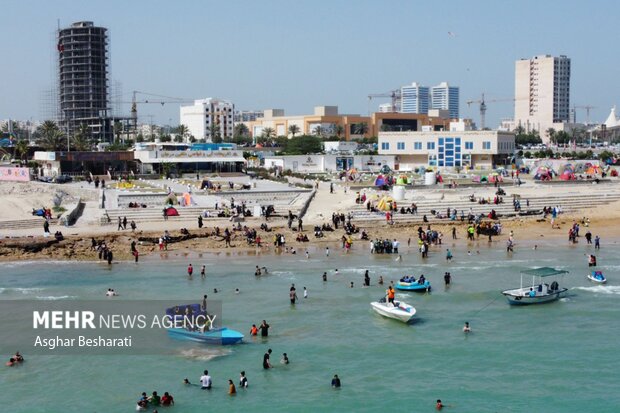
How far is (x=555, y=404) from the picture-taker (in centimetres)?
2434

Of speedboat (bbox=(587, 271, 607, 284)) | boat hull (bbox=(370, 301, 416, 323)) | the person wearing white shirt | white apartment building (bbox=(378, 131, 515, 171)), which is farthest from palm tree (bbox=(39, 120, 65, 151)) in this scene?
the person wearing white shirt

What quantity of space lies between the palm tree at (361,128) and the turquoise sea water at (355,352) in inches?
5330

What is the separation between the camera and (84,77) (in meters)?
181

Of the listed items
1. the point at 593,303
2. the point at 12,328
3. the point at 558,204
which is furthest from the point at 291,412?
the point at 558,204

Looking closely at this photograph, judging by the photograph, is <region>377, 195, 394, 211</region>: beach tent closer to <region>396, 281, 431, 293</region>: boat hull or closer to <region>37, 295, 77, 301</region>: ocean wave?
<region>396, 281, 431, 293</region>: boat hull

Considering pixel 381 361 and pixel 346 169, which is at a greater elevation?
pixel 346 169

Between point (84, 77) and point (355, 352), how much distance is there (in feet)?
540

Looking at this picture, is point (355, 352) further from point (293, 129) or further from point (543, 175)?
point (293, 129)

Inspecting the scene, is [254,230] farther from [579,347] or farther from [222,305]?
[579,347]

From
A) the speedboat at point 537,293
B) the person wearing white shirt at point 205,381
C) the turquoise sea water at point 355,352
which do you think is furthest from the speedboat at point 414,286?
the person wearing white shirt at point 205,381

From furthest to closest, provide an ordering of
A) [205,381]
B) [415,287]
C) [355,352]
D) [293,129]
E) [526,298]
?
[293,129]
[415,287]
[526,298]
[355,352]
[205,381]

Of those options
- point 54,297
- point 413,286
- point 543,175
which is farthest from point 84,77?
point 413,286

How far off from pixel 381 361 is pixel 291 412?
16.9ft

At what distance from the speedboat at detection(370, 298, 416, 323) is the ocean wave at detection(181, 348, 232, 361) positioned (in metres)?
7.08
